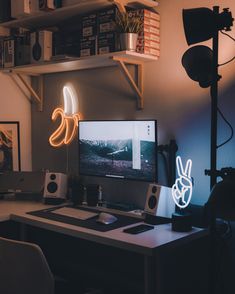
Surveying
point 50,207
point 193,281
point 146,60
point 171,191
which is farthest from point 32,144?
point 193,281

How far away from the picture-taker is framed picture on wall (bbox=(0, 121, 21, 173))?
3342 millimetres

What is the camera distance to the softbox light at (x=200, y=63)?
2084mm

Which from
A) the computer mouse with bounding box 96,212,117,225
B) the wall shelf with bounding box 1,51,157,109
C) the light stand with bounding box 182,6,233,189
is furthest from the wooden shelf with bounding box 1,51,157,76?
the computer mouse with bounding box 96,212,117,225

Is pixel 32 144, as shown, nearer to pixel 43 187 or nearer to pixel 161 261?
pixel 43 187

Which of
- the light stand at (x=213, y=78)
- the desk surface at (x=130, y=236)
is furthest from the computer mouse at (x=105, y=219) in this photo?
the light stand at (x=213, y=78)

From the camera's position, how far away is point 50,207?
2.83m

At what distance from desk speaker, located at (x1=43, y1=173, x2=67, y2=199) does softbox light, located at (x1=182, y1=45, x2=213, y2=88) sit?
1241 mm

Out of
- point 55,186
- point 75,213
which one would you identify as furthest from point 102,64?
point 75,213

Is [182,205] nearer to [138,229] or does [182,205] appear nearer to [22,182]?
[138,229]

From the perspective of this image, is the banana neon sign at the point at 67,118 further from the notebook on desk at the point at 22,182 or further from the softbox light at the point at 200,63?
the softbox light at the point at 200,63

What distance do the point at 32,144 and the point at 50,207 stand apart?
92 centimetres

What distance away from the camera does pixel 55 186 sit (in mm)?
2916

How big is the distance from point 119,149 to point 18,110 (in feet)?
3.93

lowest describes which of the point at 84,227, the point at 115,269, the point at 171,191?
the point at 115,269
